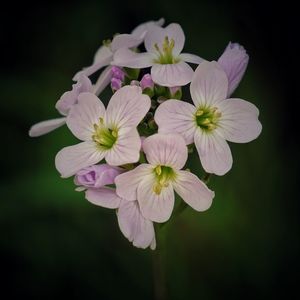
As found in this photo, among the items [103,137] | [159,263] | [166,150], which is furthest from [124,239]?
[166,150]

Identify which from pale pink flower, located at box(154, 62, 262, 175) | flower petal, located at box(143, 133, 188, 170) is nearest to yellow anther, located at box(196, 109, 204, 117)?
pale pink flower, located at box(154, 62, 262, 175)

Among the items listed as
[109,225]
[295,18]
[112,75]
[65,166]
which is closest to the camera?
[65,166]

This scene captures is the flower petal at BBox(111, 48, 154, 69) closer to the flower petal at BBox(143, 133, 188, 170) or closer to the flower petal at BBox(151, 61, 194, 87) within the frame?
the flower petal at BBox(151, 61, 194, 87)

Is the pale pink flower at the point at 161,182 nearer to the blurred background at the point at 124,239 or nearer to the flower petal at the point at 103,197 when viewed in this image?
the flower petal at the point at 103,197

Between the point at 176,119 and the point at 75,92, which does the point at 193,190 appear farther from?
the point at 75,92

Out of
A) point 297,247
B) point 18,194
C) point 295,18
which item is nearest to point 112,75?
point 18,194

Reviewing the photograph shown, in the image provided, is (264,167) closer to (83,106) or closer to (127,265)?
(127,265)

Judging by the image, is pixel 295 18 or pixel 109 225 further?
pixel 295 18
